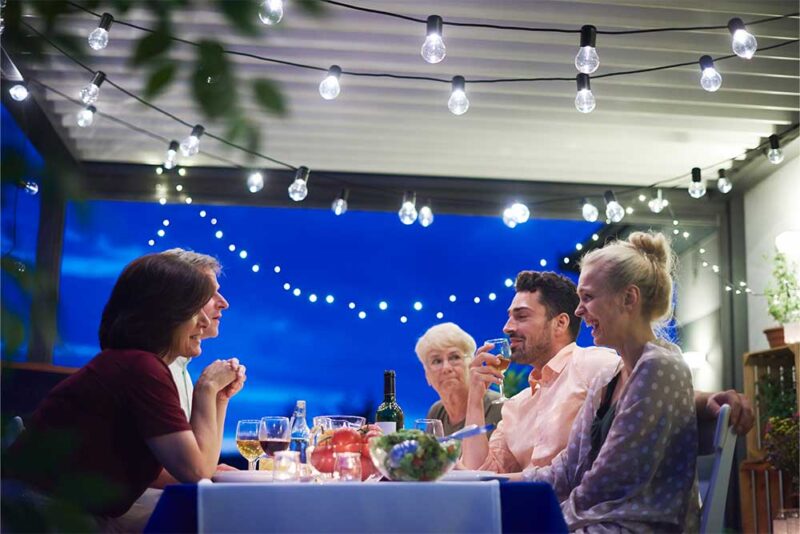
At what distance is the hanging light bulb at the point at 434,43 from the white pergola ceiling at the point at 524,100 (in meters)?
0.63

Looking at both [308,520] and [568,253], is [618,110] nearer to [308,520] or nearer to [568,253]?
[568,253]

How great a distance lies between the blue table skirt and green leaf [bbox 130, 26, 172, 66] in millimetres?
1165

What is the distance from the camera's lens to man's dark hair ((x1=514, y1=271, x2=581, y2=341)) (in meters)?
3.28

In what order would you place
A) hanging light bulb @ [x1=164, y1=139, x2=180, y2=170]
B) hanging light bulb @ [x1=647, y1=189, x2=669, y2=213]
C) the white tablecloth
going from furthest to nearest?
hanging light bulb @ [x1=647, y1=189, x2=669, y2=213] < hanging light bulb @ [x1=164, y1=139, x2=180, y2=170] < the white tablecloth

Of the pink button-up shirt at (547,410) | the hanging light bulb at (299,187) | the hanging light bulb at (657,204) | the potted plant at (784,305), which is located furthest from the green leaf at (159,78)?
the hanging light bulb at (657,204)

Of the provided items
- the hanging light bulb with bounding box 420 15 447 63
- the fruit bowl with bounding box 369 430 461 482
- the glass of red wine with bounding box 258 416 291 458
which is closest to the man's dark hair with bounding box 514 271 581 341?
the hanging light bulb with bounding box 420 15 447 63

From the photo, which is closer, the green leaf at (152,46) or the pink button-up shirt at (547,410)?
the green leaf at (152,46)

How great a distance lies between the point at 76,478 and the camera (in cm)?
49

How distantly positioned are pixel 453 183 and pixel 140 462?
524 centimetres

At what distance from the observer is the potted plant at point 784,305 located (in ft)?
18.1

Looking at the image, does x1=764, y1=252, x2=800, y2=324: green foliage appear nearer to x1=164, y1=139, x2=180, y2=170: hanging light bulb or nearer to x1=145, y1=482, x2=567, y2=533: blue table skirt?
x1=164, y1=139, x2=180, y2=170: hanging light bulb

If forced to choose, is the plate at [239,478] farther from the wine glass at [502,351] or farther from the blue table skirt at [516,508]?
the wine glass at [502,351]

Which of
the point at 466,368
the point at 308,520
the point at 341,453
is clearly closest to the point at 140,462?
the point at 341,453

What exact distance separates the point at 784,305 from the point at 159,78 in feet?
18.6
